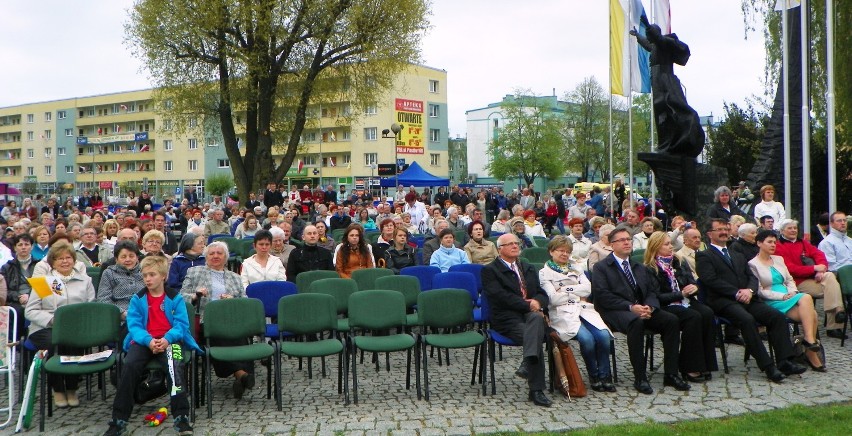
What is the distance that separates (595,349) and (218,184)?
65.6 metres

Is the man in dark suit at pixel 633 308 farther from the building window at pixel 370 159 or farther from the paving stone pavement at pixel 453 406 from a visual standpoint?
the building window at pixel 370 159

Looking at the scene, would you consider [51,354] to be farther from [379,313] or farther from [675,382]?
[675,382]

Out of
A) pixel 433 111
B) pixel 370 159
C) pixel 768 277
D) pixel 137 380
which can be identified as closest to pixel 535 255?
pixel 768 277

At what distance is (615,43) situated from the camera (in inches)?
656

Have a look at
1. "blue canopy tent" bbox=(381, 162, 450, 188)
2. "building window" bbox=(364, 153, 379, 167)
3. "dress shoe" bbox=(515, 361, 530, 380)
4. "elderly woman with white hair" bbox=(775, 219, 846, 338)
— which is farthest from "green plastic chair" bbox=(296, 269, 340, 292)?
"building window" bbox=(364, 153, 379, 167)

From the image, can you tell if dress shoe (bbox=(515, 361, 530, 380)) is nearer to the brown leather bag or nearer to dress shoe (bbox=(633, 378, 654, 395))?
the brown leather bag

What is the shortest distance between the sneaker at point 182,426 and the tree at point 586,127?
59267mm

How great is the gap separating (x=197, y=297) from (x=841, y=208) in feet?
62.6

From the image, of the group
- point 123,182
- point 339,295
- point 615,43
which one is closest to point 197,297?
point 339,295

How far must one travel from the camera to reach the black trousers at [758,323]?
22.8 feet

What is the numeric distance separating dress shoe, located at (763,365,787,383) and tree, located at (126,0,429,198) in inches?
720

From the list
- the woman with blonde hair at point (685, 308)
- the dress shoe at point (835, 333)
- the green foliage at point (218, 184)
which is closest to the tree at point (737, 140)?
the dress shoe at point (835, 333)

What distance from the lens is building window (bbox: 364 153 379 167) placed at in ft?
203

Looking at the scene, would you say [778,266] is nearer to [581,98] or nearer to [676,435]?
[676,435]
